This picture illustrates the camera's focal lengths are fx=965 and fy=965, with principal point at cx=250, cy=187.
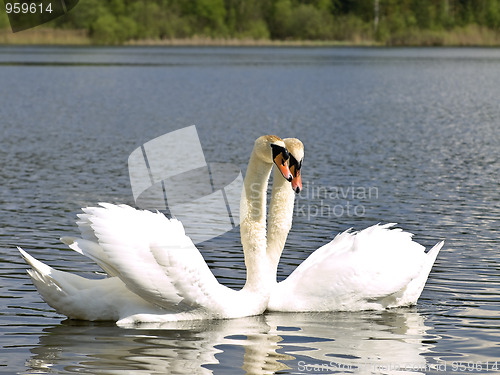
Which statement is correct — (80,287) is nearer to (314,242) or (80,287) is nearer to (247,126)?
(314,242)

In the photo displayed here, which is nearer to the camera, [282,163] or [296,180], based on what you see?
[296,180]

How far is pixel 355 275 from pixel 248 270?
105 cm

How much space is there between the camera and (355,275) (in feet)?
30.9

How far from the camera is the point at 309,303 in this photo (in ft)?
31.2

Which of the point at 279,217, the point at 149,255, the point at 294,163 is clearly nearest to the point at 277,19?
the point at 279,217

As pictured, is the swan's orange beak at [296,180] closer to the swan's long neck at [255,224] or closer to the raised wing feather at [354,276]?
the swan's long neck at [255,224]

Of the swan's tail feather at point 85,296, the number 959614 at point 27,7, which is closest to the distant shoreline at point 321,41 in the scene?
the number 959614 at point 27,7

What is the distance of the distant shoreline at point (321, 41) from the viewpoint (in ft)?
342

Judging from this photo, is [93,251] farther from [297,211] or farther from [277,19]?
[277,19]

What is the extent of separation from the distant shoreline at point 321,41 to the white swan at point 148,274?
95368mm

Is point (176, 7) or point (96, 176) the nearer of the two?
point (96, 176)

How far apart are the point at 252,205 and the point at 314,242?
3654 millimetres

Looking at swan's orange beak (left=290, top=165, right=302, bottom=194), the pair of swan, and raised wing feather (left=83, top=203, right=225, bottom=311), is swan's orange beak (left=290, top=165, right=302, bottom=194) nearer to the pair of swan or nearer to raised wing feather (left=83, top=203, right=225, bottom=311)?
the pair of swan

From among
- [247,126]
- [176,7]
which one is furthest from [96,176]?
[176,7]
